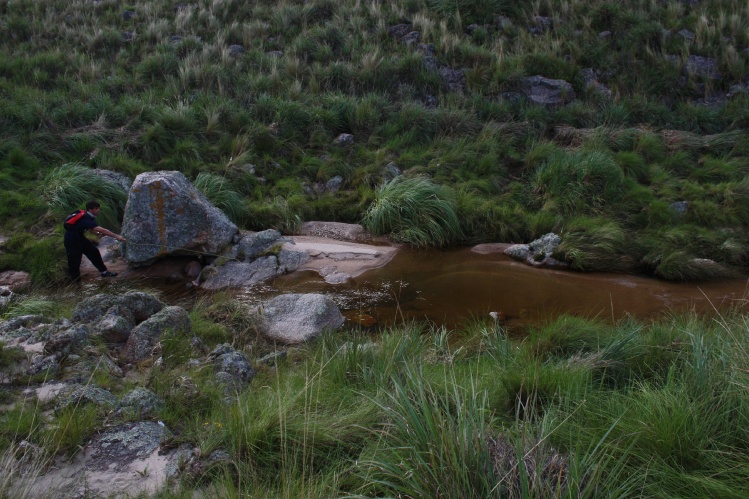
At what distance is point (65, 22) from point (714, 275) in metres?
16.9

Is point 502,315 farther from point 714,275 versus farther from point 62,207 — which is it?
point 62,207

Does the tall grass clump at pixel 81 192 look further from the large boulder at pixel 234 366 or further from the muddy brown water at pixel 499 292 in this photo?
the large boulder at pixel 234 366

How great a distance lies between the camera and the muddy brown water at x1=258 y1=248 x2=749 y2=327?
7.11m

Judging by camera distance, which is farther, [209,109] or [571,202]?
[209,109]

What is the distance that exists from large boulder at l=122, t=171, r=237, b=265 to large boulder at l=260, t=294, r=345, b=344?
2388 millimetres

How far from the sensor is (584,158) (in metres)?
10.9

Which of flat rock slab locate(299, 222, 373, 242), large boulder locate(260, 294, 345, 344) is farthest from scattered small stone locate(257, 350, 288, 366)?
flat rock slab locate(299, 222, 373, 242)

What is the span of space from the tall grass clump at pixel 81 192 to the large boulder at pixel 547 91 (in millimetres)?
9040

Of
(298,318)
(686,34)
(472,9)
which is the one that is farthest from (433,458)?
(686,34)

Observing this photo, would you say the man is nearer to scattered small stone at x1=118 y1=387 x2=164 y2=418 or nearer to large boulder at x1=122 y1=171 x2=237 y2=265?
large boulder at x1=122 y1=171 x2=237 y2=265

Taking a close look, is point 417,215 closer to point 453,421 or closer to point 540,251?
point 540,251

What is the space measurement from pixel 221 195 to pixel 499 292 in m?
4.98

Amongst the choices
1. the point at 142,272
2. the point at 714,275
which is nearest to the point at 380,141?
the point at 142,272

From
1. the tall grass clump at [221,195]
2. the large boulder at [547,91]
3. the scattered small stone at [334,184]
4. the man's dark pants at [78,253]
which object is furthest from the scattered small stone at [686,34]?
the man's dark pants at [78,253]
